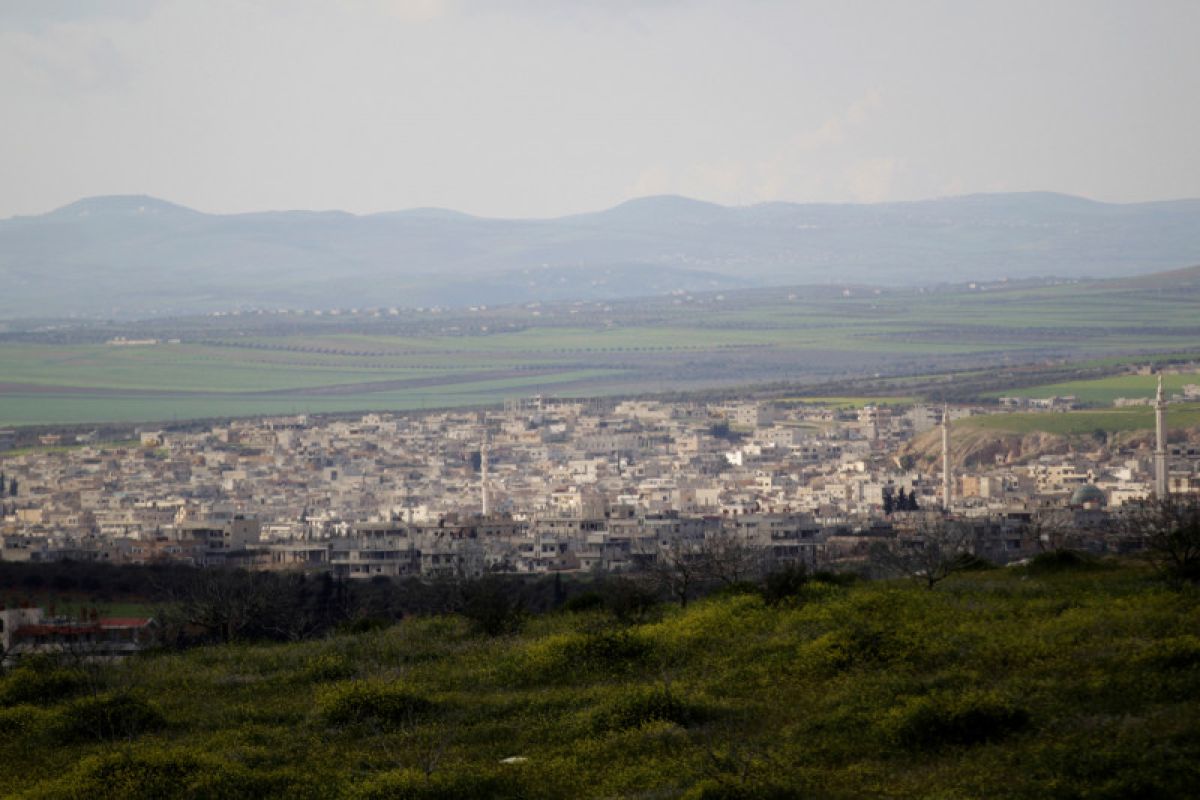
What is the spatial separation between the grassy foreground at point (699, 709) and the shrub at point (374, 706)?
0.02 metres

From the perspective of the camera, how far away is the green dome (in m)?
58.4

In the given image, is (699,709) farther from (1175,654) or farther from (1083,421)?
(1083,421)

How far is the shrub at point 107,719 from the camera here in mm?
16094

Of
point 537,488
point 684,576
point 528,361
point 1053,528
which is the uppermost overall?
point 684,576

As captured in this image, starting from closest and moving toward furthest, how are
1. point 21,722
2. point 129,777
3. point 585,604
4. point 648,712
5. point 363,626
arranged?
point 129,777 < point 648,712 < point 21,722 < point 363,626 < point 585,604

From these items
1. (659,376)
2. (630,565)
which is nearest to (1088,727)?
(630,565)

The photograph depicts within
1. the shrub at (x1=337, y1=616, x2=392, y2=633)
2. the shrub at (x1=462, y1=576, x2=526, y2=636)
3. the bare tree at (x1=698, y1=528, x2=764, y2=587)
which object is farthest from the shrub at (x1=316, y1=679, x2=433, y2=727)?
the bare tree at (x1=698, y1=528, x2=764, y2=587)

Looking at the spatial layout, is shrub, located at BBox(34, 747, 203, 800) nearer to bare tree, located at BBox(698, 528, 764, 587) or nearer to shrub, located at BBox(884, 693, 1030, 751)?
shrub, located at BBox(884, 693, 1030, 751)

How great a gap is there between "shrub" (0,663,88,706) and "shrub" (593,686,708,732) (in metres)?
6.03

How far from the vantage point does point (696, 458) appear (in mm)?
95000

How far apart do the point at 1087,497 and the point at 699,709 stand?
47.0 meters

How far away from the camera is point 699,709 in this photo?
14.8 meters

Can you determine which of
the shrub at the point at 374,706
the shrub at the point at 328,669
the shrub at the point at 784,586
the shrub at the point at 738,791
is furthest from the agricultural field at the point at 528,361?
the shrub at the point at 738,791

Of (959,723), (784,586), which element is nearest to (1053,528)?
(784,586)
